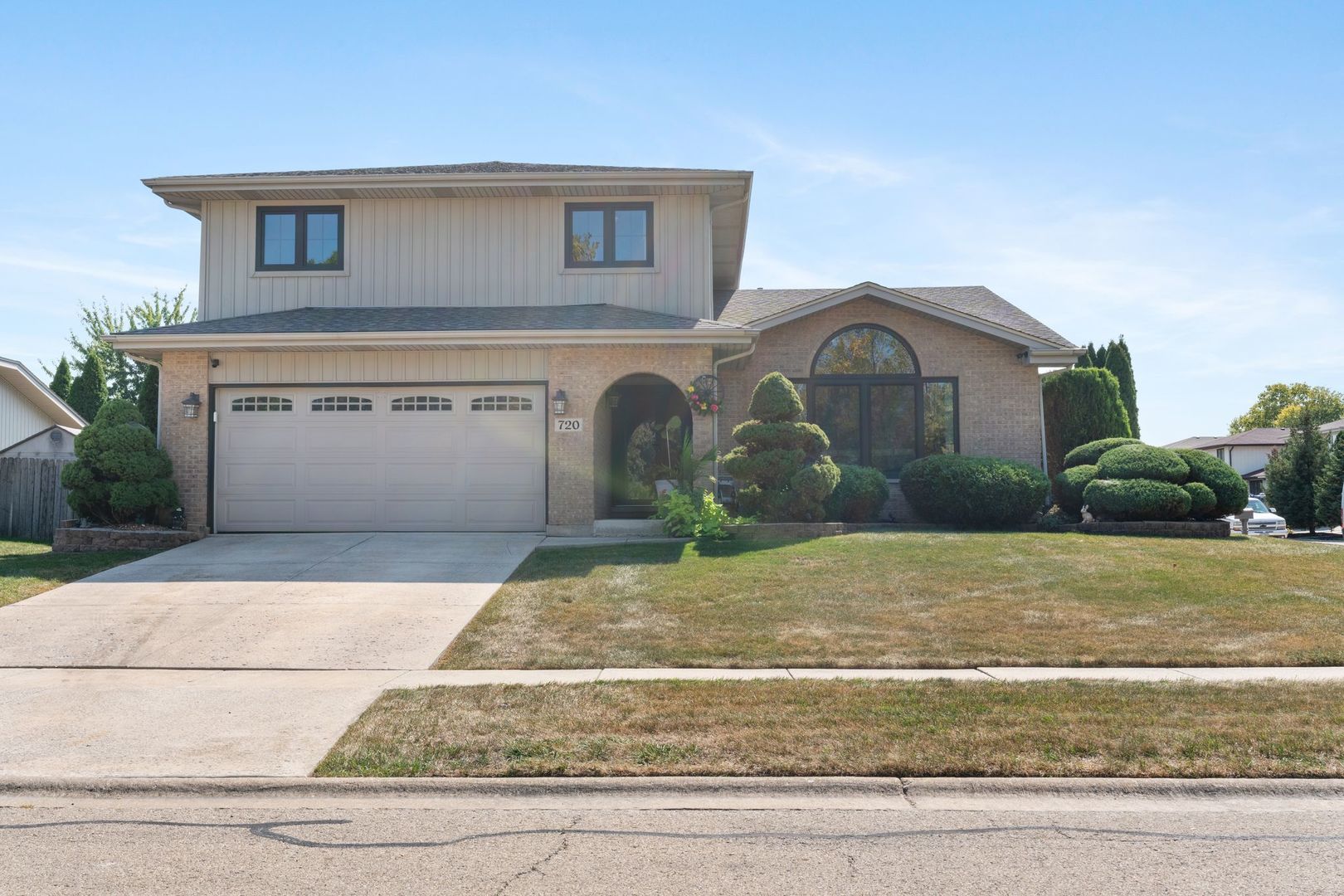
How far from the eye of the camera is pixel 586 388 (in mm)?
15273

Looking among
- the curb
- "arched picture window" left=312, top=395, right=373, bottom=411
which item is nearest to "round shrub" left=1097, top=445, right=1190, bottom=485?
the curb

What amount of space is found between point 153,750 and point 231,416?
35.4 feet

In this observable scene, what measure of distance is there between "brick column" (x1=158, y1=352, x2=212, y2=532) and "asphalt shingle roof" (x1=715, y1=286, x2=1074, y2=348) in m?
9.23

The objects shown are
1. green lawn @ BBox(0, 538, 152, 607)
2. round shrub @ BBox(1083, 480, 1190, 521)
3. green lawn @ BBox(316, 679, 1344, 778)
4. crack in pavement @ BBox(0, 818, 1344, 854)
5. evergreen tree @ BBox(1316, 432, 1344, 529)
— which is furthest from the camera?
evergreen tree @ BBox(1316, 432, 1344, 529)

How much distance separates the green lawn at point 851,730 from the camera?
5.36 m

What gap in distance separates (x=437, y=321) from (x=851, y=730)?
1151cm

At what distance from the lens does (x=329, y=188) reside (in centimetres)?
1672

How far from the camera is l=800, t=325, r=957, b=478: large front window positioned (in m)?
18.1

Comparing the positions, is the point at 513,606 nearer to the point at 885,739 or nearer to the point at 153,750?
the point at 153,750

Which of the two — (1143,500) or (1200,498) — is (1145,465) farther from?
(1200,498)

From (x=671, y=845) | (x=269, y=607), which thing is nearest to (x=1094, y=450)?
(x=269, y=607)

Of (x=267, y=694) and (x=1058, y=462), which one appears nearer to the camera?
(x=267, y=694)

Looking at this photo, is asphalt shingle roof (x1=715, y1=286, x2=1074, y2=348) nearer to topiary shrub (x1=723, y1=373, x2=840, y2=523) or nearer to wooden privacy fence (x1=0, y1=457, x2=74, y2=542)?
topiary shrub (x1=723, y1=373, x2=840, y2=523)

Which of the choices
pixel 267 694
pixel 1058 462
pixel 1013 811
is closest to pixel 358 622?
pixel 267 694
